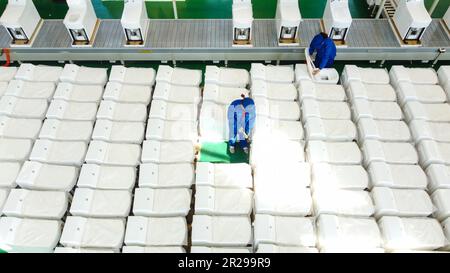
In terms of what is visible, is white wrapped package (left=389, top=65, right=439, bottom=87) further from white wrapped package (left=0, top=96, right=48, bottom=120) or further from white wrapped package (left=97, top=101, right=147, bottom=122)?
white wrapped package (left=0, top=96, right=48, bottom=120)

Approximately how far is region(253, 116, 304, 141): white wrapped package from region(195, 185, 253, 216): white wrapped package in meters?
1.23

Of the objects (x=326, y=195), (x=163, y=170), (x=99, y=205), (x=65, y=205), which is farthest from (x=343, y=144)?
(x=65, y=205)

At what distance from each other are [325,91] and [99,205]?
4954mm

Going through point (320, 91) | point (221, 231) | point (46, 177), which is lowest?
point (221, 231)

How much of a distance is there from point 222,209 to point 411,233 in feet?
9.85

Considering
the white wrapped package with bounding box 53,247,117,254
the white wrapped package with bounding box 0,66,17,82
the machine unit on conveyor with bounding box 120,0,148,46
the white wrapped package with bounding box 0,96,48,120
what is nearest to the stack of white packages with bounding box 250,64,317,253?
A: the white wrapped package with bounding box 53,247,117,254

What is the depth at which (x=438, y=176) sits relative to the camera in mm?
6242

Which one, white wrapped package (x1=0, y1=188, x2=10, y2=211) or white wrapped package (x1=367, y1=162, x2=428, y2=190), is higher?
white wrapped package (x1=367, y1=162, x2=428, y2=190)

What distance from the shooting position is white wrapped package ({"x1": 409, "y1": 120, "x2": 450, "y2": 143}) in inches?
267

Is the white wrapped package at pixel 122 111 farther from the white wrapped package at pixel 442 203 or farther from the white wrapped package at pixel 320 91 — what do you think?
the white wrapped package at pixel 442 203

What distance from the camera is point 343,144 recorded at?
6676 millimetres

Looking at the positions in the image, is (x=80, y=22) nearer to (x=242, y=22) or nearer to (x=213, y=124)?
(x=242, y=22)

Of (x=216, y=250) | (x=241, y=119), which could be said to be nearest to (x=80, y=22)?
(x=241, y=119)

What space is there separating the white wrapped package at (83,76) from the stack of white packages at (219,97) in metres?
2.26
